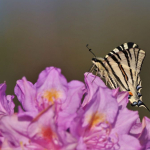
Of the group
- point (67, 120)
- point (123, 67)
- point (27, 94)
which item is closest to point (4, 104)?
→ point (27, 94)

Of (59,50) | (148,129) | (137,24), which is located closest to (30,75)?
(59,50)

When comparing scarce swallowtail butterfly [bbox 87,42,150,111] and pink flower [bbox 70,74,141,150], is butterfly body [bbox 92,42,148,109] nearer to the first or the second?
scarce swallowtail butterfly [bbox 87,42,150,111]

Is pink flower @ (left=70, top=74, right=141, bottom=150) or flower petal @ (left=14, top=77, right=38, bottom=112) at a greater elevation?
flower petal @ (left=14, top=77, right=38, bottom=112)

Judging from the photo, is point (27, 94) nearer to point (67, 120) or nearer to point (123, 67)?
point (67, 120)

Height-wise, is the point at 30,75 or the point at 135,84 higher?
the point at 135,84

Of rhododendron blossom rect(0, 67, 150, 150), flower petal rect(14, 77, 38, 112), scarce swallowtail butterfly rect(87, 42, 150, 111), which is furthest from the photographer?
scarce swallowtail butterfly rect(87, 42, 150, 111)

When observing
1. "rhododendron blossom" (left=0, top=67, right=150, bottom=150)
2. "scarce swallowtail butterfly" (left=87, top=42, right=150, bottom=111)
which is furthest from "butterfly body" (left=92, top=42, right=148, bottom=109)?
"rhododendron blossom" (left=0, top=67, right=150, bottom=150)

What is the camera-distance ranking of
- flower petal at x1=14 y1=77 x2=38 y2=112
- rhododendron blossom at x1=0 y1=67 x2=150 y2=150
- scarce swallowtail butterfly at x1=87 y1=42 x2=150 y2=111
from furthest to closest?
scarce swallowtail butterfly at x1=87 y1=42 x2=150 y2=111, flower petal at x1=14 y1=77 x2=38 y2=112, rhododendron blossom at x1=0 y1=67 x2=150 y2=150

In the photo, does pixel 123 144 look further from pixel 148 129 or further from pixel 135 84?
pixel 135 84
